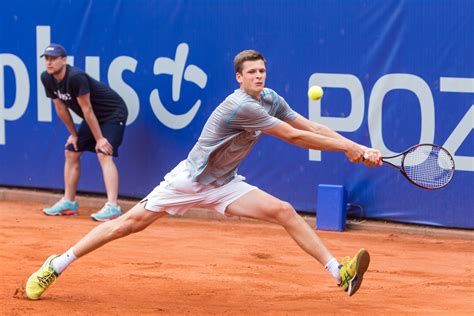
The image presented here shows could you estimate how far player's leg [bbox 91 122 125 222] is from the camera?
31.8 ft

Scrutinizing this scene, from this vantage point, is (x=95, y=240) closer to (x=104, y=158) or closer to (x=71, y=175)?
(x=104, y=158)

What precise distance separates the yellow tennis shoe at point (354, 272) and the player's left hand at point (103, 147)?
4.16m

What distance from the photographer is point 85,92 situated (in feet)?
31.2

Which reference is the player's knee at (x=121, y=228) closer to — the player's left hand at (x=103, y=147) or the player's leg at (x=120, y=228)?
the player's leg at (x=120, y=228)

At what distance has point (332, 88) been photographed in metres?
9.06

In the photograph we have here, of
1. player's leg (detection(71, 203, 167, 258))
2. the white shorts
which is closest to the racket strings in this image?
the white shorts

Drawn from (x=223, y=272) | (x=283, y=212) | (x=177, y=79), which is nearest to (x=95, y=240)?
(x=283, y=212)

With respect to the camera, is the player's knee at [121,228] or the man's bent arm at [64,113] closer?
the player's knee at [121,228]

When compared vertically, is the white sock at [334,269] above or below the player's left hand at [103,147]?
below

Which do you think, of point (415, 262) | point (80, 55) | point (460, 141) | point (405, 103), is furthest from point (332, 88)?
point (80, 55)

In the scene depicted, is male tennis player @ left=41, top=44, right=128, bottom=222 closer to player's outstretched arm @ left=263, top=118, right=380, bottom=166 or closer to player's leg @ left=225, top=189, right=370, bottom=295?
player's leg @ left=225, top=189, right=370, bottom=295

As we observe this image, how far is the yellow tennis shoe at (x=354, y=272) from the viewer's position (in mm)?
5984

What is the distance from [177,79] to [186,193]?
3772 mm

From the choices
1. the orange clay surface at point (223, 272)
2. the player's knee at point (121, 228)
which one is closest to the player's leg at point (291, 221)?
the orange clay surface at point (223, 272)
